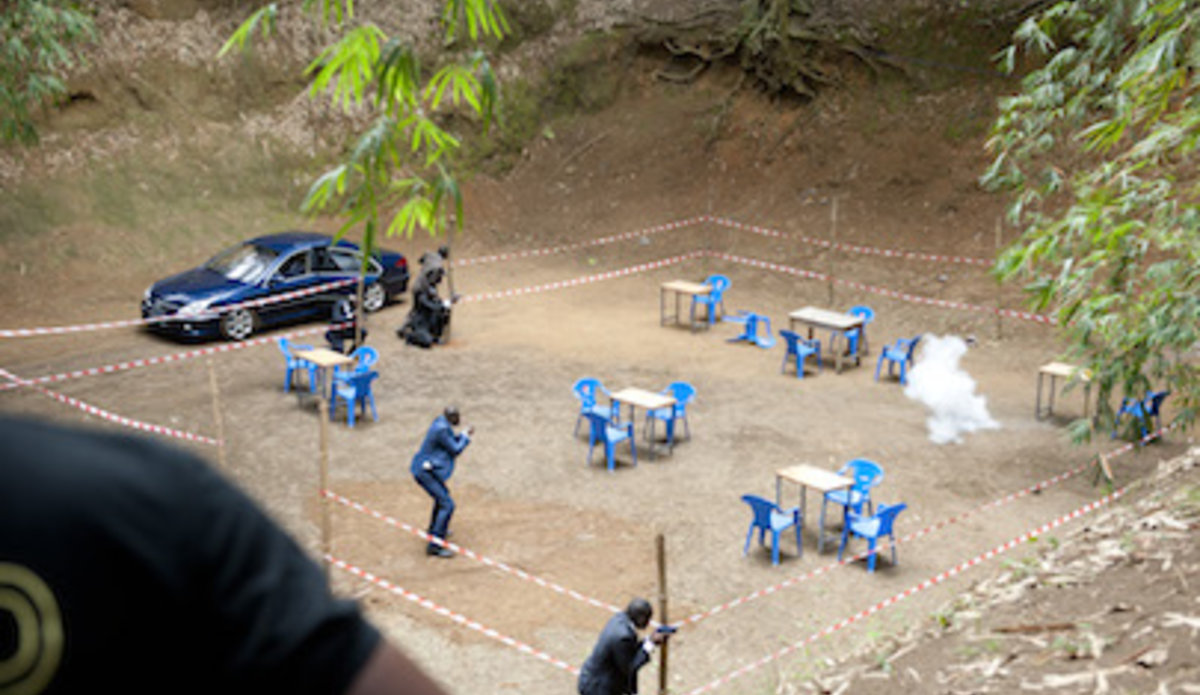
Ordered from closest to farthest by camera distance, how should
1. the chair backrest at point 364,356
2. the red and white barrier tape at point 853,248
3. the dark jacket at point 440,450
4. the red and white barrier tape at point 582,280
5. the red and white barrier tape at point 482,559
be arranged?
the red and white barrier tape at point 482,559
the dark jacket at point 440,450
the chair backrest at point 364,356
the red and white barrier tape at point 853,248
the red and white barrier tape at point 582,280

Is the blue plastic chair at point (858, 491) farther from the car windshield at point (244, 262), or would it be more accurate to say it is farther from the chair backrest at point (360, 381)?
the car windshield at point (244, 262)

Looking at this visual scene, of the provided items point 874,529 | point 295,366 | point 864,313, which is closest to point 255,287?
point 295,366

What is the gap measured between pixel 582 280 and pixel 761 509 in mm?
11641

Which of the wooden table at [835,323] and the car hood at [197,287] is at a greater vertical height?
the car hood at [197,287]

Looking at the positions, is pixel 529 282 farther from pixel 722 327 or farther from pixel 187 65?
pixel 187 65

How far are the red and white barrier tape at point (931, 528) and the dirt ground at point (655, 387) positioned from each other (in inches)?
3.1

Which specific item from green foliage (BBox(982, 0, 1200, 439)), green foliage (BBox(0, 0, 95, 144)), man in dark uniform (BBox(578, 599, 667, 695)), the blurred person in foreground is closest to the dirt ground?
man in dark uniform (BBox(578, 599, 667, 695))

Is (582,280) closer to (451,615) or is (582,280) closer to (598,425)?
(598,425)

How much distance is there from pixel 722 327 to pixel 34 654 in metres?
19.2

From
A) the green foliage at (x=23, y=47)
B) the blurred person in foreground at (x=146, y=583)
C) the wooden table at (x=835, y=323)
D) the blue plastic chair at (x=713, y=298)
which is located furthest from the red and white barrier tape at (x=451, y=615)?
the blue plastic chair at (x=713, y=298)

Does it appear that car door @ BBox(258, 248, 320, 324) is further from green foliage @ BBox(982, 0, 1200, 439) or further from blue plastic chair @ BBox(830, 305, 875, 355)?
green foliage @ BBox(982, 0, 1200, 439)

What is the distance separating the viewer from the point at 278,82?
978 inches

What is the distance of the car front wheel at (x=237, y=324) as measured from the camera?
17.9 meters

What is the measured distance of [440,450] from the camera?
11273mm
